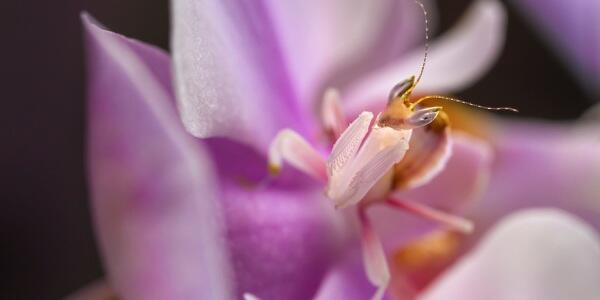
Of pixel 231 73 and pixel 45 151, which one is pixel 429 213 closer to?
pixel 231 73

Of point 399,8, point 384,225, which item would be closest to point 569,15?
point 399,8

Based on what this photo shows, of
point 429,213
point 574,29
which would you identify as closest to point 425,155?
point 429,213

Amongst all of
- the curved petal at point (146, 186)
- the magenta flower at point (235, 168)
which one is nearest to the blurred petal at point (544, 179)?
the magenta flower at point (235, 168)

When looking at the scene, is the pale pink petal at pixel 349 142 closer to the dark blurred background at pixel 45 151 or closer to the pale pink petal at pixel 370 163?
the pale pink petal at pixel 370 163

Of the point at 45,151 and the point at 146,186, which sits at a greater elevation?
the point at 146,186

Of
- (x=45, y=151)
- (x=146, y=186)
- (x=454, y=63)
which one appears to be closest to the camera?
(x=146, y=186)

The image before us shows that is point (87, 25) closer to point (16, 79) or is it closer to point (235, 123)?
point (235, 123)

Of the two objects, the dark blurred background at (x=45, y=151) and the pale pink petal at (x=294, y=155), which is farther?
the dark blurred background at (x=45, y=151)
